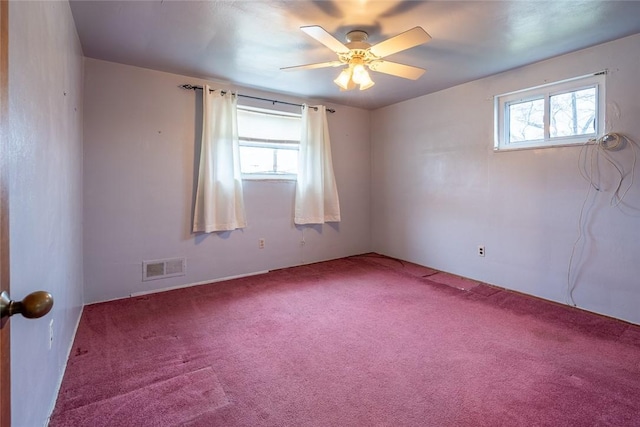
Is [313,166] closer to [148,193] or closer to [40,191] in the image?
[148,193]

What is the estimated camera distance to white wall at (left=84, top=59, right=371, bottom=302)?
2916mm

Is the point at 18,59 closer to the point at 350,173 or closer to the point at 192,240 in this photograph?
the point at 192,240

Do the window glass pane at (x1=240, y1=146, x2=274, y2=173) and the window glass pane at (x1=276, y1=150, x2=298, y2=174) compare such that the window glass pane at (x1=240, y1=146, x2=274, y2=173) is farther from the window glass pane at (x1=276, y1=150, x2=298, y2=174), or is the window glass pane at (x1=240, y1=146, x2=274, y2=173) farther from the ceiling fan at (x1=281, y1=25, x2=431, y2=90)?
the ceiling fan at (x1=281, y1=25, x2=431, y2=90)

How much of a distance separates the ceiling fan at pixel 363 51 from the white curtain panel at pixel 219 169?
1.37m

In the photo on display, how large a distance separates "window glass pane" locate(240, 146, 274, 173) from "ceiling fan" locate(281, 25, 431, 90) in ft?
5.25

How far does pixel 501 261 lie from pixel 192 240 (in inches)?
128

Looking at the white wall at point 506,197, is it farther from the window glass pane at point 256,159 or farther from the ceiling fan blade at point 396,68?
the window glass pane at point 256,159

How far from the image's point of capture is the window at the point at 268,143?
380 centimetres

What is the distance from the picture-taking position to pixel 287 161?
4.12 m

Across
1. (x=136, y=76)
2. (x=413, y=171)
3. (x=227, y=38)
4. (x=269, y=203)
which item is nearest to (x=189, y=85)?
(x=136, y=76)

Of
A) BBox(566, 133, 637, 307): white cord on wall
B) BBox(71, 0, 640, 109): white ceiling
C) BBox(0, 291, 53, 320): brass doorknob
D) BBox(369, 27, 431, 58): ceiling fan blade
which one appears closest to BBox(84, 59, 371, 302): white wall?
BBox(71, 0, 640, 109): white ceiling

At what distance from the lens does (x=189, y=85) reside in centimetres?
334

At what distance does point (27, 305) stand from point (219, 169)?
2.98m

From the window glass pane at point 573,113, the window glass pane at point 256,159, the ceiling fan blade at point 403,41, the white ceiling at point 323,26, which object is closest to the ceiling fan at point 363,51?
the ceiling fan blade at point 403,41
